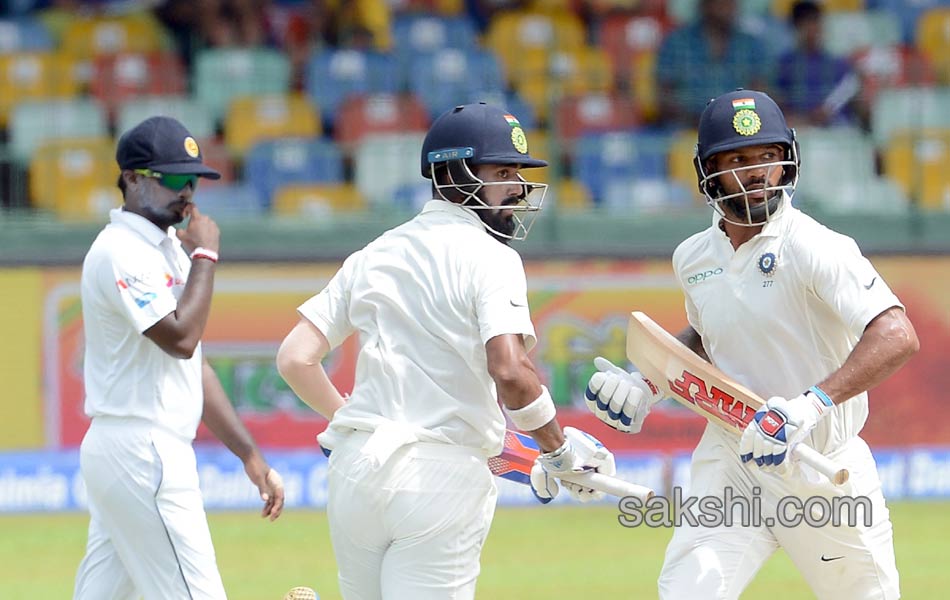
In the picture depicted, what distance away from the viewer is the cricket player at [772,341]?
484 cm

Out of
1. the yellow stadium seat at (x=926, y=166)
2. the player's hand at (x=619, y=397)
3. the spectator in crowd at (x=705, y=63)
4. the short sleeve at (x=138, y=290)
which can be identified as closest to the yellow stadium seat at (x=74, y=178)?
the spectator in crowd at (x=705, y=63)

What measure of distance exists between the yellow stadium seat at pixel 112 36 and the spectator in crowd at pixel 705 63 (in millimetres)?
4151

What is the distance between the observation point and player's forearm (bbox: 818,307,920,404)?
15.1 ft

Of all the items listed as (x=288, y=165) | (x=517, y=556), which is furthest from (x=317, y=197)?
(x=517, y=556)

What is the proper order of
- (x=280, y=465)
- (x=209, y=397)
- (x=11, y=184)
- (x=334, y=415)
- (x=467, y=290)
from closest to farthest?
(x=467, y=290) → (x=334, y=415) → (x=209, y=397) → (x=280, y=465) → (x=11, y=184)

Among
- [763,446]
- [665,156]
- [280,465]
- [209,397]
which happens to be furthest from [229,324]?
[763,446]

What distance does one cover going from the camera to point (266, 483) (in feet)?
18.8

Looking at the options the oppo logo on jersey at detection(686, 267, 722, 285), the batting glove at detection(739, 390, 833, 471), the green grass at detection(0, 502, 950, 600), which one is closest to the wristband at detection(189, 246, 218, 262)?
the oppo logo on jersey at detection(686, 267, 722, 285)

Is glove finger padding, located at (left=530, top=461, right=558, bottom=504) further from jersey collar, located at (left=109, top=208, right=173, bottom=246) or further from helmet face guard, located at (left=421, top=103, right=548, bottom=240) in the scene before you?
jersey collar, located at (left=109, top=208, right=173, bottom=246)

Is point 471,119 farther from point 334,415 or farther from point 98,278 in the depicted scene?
point 98,278

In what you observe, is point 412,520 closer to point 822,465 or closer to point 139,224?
point 822,465

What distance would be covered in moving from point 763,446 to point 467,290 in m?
0.97

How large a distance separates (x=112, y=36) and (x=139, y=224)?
7.90 meters

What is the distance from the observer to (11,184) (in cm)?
1146
